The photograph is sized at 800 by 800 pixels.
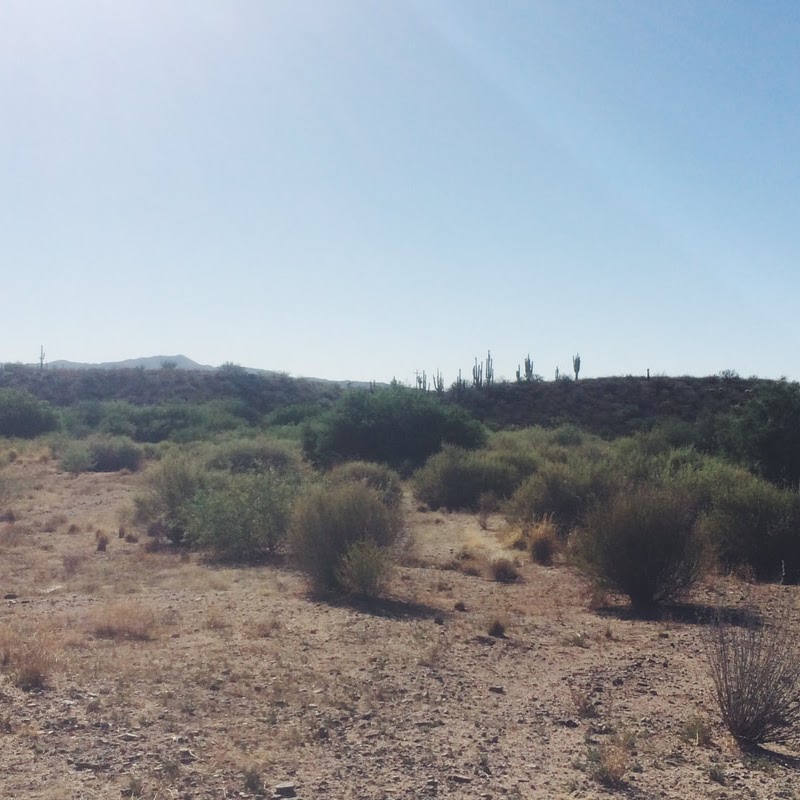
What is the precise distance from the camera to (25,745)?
7.31 meters

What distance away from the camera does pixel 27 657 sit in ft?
31.3

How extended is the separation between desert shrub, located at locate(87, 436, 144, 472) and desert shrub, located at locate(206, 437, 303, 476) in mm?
8052

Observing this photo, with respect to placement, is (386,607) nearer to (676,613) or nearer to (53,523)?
(676,613)

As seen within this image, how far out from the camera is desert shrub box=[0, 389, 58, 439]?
5288 centimetres

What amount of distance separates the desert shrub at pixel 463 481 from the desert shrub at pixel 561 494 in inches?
174

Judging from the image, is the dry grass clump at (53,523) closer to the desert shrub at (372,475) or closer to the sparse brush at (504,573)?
the desert shrub at (372,475)

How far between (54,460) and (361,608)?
31.5m

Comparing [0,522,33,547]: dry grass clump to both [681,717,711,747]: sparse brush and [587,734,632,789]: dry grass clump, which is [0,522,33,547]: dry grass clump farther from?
[681,717,711,747]: sparse brush

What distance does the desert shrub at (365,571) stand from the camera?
44.9ft

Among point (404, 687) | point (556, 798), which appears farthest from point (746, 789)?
point (404, 687)

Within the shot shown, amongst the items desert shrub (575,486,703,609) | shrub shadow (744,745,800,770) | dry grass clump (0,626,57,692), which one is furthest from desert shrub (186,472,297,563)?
shrub shadow (744,745,800,770)

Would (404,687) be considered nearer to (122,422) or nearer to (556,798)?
(556,798)

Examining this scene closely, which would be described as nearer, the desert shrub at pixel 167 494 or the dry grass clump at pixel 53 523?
the desert shrub at pixel 167 494

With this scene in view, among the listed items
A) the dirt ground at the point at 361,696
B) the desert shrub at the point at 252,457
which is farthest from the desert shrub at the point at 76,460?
the dirt ground at the point at 361,696
